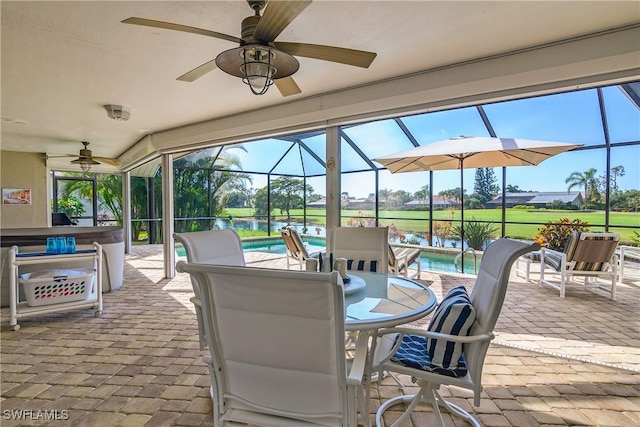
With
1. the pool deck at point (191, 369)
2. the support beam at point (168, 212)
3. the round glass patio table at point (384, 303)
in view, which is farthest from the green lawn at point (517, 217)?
the round glass patio table at point (384, 303)

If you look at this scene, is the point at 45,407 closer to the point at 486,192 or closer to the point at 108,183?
the point at 486,192

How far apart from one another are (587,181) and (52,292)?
8.44 m

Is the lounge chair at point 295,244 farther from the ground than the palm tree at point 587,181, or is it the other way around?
the palm tree at point 587,181

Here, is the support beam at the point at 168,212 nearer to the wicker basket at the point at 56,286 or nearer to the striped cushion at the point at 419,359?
the wicker basket at the point at 56,286

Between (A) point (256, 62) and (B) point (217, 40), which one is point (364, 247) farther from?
(B) point (217, 40)

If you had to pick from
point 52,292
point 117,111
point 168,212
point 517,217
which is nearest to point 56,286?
point 52,292

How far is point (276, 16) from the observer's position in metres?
1.44

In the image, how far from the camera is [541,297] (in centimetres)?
439

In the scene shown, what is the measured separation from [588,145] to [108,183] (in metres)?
11.2

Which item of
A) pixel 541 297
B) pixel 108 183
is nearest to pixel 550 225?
pixel 541 297

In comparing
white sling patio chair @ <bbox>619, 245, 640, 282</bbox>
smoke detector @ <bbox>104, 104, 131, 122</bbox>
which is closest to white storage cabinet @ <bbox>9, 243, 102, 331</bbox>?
smoke detector @ <bbox>104, 104, 131, 122</bbox>

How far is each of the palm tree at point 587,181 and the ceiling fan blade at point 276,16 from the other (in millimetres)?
6896

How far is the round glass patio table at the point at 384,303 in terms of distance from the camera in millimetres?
1543

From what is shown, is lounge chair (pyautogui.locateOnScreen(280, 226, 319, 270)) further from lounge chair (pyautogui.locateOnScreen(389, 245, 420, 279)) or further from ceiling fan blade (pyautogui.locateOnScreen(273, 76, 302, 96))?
ceiling fan blade (pyautogui.locateOnScreen(273, 76, 302, 96))
